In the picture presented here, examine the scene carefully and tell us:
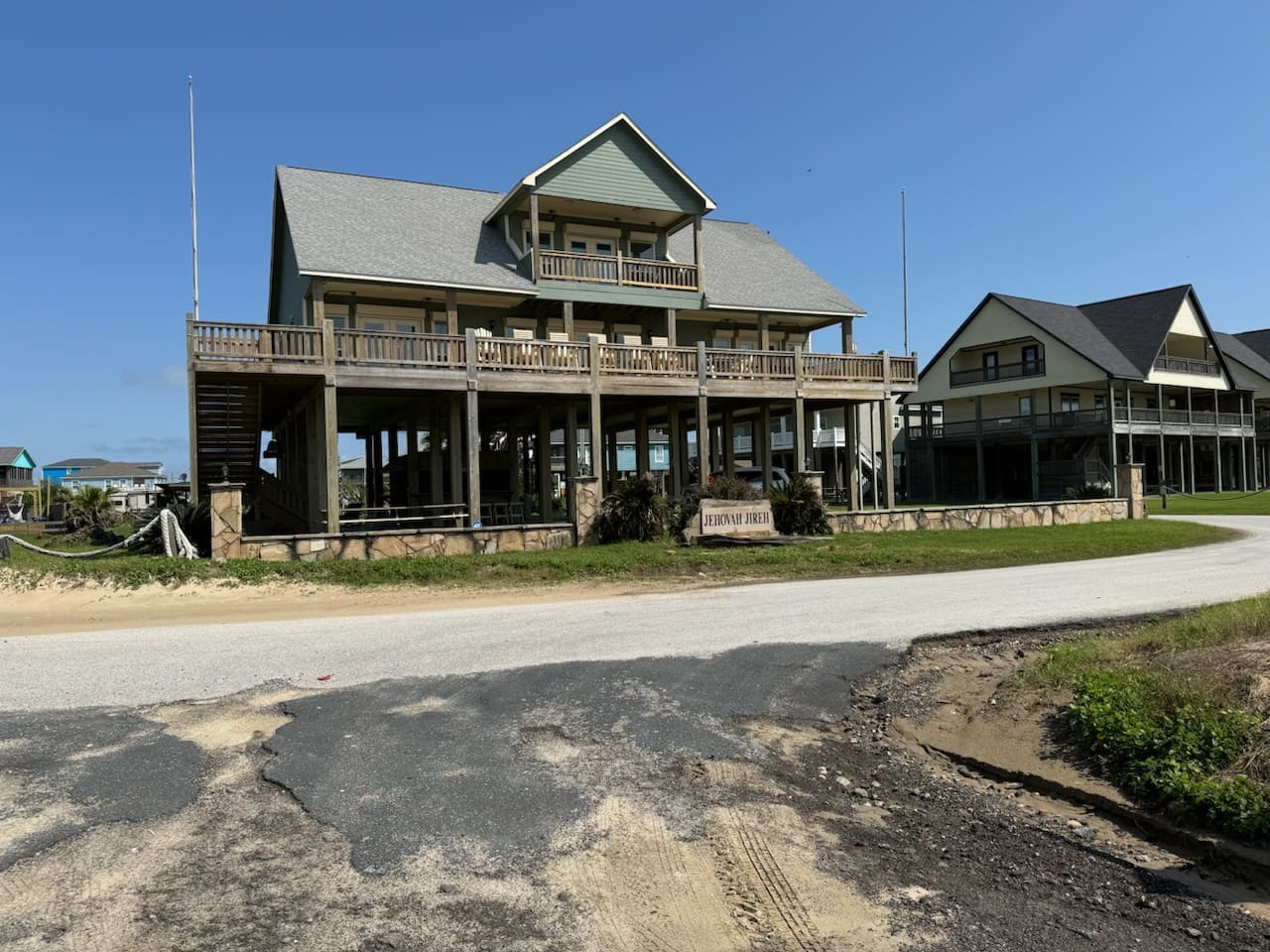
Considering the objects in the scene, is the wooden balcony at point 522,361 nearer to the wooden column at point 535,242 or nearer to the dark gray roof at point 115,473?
the wooden column at point 535,242

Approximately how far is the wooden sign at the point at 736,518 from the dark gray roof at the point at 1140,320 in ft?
110

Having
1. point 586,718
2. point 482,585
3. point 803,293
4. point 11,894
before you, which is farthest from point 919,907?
point 803,293

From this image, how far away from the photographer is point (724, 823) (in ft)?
15.2

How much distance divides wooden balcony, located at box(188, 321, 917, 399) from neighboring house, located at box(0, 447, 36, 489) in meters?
71.4

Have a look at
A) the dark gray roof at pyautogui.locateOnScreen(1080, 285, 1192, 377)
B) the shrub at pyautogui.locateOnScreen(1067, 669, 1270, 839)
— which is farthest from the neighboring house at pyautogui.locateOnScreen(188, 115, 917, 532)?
the dark gray roof at pyautogui.locateOnScreen(1080, 285, 1192, 377)

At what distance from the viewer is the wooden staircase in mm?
19672

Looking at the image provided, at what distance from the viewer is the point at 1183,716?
557cm

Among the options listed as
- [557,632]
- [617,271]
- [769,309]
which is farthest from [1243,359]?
[557,632]

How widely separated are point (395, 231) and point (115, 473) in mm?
110893

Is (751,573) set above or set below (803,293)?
below

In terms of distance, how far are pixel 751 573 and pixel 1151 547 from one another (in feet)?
33.4

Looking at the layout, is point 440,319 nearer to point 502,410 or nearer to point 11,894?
point 502,410

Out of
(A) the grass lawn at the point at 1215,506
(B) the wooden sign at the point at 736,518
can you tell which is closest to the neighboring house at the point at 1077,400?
(A) the grass lawn at the point at 1215,506

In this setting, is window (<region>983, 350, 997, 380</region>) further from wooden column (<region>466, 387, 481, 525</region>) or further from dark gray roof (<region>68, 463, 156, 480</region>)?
dark gray roof (<region>68, 463, 156, 480</region>)
